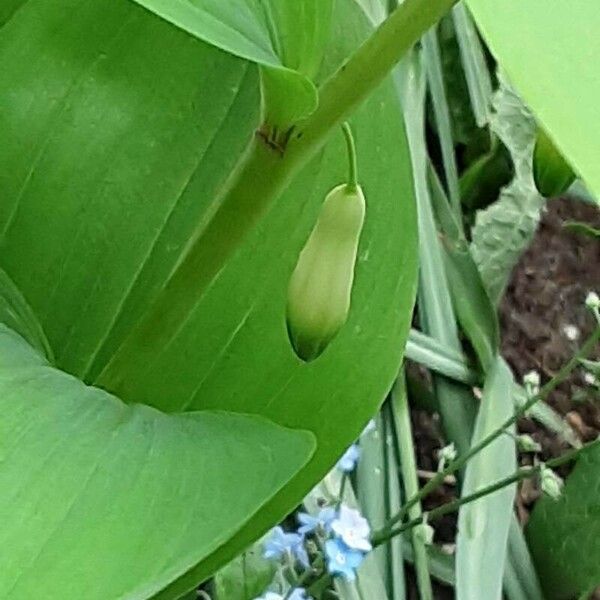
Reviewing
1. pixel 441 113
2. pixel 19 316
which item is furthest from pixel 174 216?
pixel 441 113

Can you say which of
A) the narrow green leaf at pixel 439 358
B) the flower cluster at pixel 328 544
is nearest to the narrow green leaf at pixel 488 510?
the narrow green leaf at pixel 439 358

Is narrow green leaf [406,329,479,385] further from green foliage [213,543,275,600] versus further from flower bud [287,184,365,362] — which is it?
flower bud [287,184,365,362]

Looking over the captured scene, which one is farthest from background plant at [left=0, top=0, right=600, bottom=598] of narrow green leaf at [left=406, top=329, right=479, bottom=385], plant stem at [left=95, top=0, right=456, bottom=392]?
narrow green leaf at [left=406, top=329, right=479, bottom=385]

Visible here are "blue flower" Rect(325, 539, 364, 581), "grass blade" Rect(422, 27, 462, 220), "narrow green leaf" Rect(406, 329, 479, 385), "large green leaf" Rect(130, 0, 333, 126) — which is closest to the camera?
"large green leaf" Rect(130, 0, 333, 126)

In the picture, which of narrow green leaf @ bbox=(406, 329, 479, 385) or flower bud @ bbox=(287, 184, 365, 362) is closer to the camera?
flower bud @ bbox=(287, 184, 365, 362)

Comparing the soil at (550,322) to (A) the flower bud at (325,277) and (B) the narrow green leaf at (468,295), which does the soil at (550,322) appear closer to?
(B) the narrow green leaf at (468,295)

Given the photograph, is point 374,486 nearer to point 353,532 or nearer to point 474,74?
point 353,532

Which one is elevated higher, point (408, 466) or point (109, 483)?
point (109, 483)
